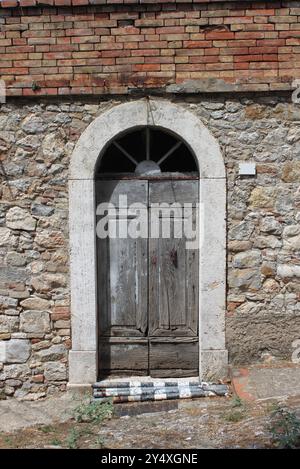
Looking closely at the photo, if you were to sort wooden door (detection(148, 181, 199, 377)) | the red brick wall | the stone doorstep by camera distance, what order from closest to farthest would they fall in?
the red brick wall, the stone doorstep, wooden door (detection(148, 181, 199, 377))

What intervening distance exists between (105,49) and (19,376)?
3287 mm

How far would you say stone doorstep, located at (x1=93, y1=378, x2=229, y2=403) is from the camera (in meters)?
4.40

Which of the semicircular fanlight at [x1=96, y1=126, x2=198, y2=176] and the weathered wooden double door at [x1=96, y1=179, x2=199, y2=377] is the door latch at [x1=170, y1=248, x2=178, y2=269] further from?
the semicircular fanlight at [x1=96, y1=126, x2=198, y2=176]

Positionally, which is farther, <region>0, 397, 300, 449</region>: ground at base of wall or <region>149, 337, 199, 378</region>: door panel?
<region>149, 337, 199, 378</region>: door panel

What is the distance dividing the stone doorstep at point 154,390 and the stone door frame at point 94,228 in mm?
119

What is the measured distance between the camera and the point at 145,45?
432 cm

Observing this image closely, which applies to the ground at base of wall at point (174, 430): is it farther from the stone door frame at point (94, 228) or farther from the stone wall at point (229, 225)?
the stone wall at point (229, 225)

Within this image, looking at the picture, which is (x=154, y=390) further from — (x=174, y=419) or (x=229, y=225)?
(x=229, y=225)

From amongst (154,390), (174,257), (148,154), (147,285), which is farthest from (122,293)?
(148,154)

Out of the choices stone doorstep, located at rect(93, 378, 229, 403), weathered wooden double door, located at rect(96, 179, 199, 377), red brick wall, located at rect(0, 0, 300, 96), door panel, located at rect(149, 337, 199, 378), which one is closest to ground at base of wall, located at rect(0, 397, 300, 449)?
stone doorstep, located at rect(93, 378, 229, 403)

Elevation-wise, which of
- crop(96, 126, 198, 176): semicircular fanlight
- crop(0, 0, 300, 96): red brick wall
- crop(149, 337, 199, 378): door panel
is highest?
crop(0, 0, 300, 96): red brick wall

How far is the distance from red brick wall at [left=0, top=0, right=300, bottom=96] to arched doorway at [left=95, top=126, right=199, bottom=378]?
0.62 meters

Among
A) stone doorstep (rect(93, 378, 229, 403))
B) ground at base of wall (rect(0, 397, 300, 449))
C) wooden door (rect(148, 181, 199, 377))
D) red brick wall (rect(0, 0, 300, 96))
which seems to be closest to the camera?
ground at base of wall (rect(0, 397, 300, 449))
